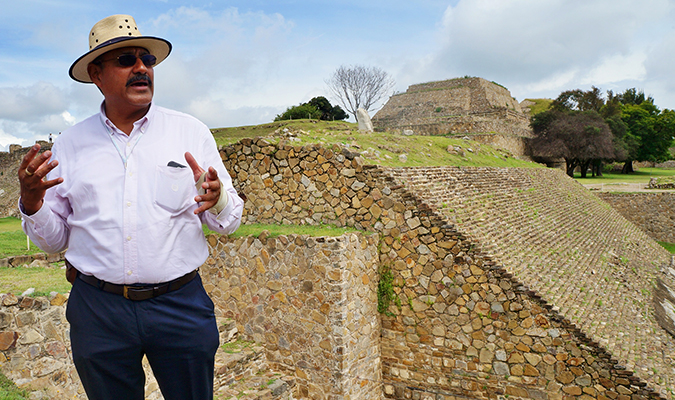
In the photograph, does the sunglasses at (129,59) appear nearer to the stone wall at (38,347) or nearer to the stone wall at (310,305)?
the stone wall at (38,347)

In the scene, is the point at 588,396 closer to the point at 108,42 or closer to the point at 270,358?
the point at 270,358

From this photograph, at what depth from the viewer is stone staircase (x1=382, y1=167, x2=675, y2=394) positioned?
6.46 meters

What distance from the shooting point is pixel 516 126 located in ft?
83.3

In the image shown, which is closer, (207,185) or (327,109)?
(207,185)

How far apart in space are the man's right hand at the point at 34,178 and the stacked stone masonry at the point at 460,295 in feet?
17.1

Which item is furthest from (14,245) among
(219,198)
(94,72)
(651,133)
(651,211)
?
(651,133)

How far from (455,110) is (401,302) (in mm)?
21210

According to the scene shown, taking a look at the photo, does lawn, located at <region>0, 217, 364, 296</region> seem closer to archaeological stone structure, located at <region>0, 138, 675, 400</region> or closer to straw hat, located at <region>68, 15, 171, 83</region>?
archaeological stone structure, located at <region>0, 138, 675, 400</region>

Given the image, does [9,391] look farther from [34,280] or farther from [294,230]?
[294,230]

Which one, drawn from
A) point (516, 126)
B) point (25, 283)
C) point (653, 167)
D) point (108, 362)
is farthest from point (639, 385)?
point (653, 167)

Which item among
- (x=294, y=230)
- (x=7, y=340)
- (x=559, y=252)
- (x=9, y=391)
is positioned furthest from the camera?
(x=559, y=252)

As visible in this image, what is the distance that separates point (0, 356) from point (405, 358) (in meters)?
4.96

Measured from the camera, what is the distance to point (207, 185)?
1.71 metres

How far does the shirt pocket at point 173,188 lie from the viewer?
5.95ft
